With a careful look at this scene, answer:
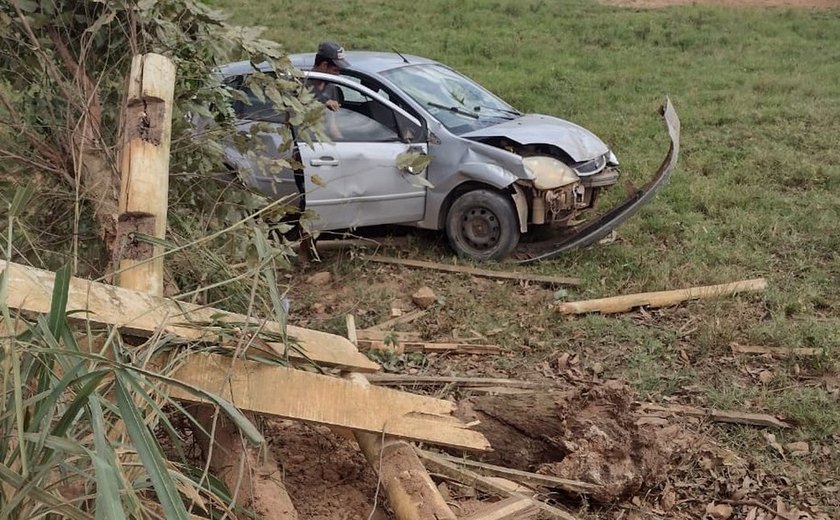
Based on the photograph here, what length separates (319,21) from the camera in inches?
625

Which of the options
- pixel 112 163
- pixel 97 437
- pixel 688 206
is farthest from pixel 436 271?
pixel 97 437

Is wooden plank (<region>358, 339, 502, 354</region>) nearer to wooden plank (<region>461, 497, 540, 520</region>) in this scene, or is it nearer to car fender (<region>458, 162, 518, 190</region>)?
car fender (<region>458, 162, 518, 190</region>)

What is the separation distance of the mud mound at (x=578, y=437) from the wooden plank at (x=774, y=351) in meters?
1.44

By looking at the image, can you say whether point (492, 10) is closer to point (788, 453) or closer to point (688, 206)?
point (688, 206)

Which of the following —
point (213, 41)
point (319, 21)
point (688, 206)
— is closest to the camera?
point (213, 41)

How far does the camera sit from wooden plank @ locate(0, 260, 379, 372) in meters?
2.24

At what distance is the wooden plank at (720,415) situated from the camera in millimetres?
4336

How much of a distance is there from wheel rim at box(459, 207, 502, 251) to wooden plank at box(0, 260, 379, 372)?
4.07m

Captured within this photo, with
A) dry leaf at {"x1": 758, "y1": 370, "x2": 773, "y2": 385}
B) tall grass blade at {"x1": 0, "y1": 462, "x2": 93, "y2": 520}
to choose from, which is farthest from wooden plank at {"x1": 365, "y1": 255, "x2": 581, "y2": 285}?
tall grass blade at {"x1": 0, "y1": 462, "x2": 93, "y2": 520}

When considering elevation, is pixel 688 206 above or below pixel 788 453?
above

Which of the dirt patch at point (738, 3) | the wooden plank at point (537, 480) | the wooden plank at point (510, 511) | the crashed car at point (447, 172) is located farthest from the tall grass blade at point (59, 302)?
the dirt patch at point (738, 3)

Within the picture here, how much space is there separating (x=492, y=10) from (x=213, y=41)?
14.2 m

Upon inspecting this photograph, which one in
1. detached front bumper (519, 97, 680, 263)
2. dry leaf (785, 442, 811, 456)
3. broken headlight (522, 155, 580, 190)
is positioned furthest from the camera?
detached front bumper (519, 97, 680, 263)

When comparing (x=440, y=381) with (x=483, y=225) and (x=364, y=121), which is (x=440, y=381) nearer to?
(x=483, y=225)
